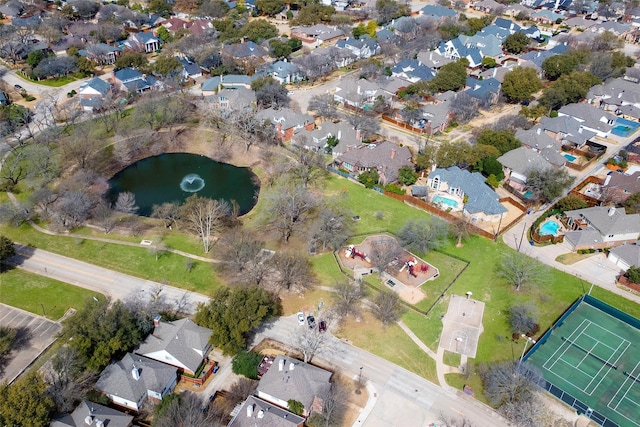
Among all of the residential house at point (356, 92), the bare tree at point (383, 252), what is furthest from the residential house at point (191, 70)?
the bare tree at point (383, 252)

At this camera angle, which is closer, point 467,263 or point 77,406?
point 77,406

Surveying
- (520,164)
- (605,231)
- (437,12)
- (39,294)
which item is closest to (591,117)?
(520,164)

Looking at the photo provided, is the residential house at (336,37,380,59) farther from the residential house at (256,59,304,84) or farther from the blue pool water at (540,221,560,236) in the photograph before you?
the blue pool water at (540,221,560,236)

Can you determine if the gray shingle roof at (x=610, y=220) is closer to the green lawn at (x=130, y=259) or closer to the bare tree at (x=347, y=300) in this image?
the bare tree at (x=347, y=300)

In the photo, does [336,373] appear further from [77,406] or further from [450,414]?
[77,406]

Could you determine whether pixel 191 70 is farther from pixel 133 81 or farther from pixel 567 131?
pixel 567 131

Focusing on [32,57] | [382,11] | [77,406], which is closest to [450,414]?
[77,406]

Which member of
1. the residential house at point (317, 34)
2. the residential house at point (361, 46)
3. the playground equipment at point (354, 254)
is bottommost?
the residential house at point (317, 34)
